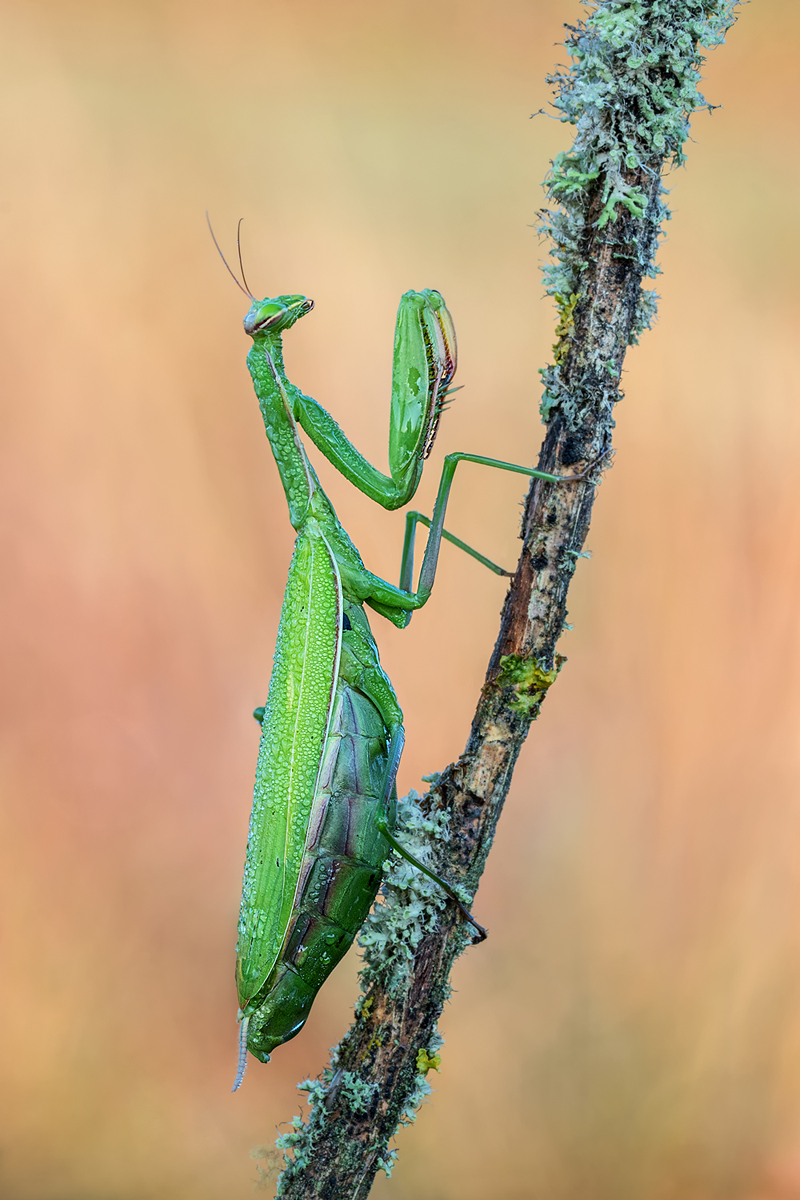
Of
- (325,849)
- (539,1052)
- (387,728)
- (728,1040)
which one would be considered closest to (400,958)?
(325,849)

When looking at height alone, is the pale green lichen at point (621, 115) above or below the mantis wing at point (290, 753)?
above

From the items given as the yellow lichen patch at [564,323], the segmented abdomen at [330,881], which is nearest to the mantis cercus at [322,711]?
the segmented abdomen at [330,881]

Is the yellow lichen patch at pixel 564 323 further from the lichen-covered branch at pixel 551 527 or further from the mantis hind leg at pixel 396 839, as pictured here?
the mantis hind leg at pixel 396 839

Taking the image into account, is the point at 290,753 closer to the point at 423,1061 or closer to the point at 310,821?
the point at 310,821

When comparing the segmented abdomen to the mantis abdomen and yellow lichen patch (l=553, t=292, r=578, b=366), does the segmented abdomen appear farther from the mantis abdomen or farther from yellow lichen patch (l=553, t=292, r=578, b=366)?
yellow lichen patch (l=553, t=292, r=578, b=366)

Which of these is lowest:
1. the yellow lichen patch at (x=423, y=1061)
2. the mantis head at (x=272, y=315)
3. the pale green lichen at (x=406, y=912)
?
the yellow lichen patch at (x=423, y=1061)

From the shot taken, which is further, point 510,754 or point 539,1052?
point 539,1052

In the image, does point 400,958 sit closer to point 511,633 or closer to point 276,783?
point 276,783
